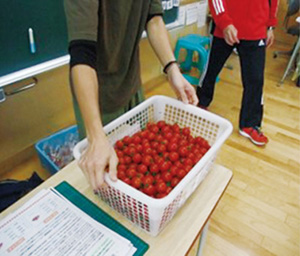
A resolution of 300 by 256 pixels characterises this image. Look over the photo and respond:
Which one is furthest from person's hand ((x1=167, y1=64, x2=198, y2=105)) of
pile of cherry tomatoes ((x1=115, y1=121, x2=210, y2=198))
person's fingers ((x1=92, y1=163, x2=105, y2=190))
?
person's fingers ((x1=92, y1=163, x2=105, y2=190))

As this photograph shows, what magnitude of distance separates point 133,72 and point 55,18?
30.6 inches

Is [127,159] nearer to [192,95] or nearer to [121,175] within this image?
[121,175]

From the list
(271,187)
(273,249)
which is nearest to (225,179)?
(273,249)

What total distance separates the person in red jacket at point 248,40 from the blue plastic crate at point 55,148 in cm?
125

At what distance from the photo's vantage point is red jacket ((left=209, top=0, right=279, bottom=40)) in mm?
1679

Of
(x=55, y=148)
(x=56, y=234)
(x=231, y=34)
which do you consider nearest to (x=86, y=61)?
(x=56, y=234)

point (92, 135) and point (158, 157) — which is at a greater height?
point (92, 135)

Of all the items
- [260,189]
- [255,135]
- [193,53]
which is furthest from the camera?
[193,53]

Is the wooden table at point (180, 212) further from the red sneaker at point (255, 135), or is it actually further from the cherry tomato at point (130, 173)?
the red sneaker at point (255, 135)

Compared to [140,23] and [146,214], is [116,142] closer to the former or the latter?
[146,214]

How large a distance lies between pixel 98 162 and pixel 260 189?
1409 millimetres

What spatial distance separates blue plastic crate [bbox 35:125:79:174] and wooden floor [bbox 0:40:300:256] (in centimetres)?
16

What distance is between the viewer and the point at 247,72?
1.84 metres

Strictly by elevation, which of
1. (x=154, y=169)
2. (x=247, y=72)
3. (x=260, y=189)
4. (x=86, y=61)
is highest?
(x=86, y=61)
